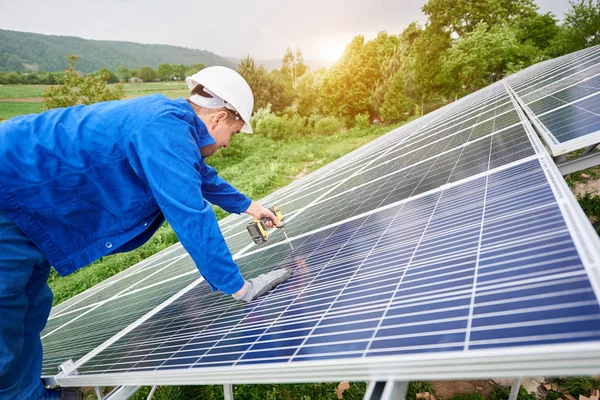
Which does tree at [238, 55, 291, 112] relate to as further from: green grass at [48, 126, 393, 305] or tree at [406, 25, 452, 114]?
tree at [406, 25, 452, 114]

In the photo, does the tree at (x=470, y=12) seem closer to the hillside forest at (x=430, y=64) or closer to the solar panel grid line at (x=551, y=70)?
the hillside forest at (x=430, y=64)

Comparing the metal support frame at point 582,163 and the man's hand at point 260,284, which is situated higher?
the metal support frame at point 582,163

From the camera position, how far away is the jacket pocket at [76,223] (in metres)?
2.85

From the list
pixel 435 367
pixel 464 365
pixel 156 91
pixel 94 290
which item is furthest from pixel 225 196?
pixel 156 91

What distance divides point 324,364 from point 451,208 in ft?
6.78

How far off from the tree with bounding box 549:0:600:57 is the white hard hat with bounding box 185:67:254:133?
163ft

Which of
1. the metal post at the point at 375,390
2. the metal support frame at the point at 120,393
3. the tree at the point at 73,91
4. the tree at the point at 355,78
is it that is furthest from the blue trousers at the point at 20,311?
the tree at the point at 355,78

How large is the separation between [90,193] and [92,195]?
26mm

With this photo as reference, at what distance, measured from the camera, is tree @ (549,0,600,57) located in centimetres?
3453

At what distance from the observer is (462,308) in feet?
5.47

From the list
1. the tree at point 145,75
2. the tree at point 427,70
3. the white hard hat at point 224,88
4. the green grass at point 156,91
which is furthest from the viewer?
A: the tree at point 145,75

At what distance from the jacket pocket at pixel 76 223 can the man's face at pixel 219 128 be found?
1.20 m

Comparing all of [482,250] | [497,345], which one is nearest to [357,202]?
[482,250]

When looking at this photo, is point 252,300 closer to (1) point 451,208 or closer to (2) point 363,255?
(2) point 363,255
